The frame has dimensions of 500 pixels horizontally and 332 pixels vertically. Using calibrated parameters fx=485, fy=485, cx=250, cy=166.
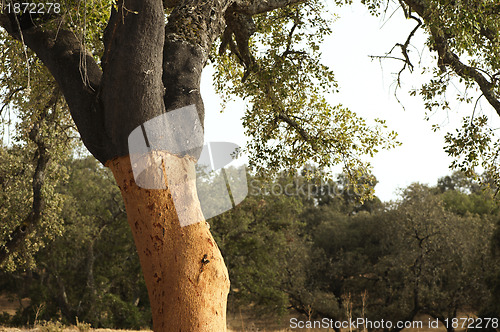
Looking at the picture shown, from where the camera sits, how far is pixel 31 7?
4863 mm

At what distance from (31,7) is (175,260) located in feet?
9.84

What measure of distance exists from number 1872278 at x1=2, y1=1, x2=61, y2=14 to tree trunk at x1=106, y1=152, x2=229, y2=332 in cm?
198

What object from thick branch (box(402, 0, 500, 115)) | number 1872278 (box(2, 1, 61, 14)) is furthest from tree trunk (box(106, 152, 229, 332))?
thick branch (box(402, 0, 500, 115))

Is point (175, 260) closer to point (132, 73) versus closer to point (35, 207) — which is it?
point (132, 73)

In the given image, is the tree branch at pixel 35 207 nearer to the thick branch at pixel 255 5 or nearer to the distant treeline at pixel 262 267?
the thick branch at pixel 255 5

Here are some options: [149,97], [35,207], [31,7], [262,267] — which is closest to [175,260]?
[149,97]

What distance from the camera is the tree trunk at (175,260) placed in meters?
3.85

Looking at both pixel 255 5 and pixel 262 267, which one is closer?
pixel 255 5

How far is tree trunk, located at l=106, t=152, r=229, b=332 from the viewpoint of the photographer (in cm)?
385

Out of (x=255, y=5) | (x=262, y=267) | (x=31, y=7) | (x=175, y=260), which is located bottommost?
(x=262, y=267)

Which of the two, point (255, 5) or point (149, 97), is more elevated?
point (255, 5)

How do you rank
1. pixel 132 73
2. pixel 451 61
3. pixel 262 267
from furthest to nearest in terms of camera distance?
pixel 262 267
pixel 451 61
pixel 132 73

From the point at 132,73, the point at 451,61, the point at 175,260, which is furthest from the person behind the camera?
the point at 451,61

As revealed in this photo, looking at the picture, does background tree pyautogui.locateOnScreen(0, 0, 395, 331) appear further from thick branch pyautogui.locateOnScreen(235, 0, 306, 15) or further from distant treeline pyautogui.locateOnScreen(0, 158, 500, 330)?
distant treeline pyautogui.locateOnScreen(0, 158, 500, 330)
